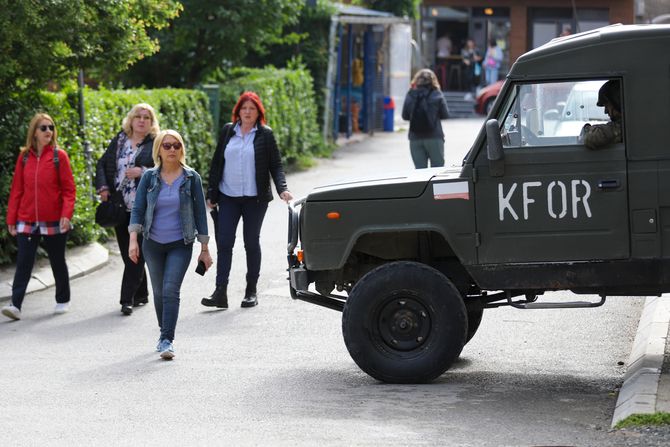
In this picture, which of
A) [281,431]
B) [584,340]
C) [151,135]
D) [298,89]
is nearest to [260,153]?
[151,135]

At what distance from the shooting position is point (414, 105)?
16.8 meters

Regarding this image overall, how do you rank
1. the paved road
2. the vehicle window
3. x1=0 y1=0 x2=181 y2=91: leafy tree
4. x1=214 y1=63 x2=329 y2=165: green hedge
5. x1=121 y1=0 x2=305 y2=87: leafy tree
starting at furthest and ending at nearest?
x1=214 y1=63 x2=329 y2=165: green hedge → x1=121 y1=0 x2=305 y2=87: leafy tree → x1=0 y1=0 x2=181 y2=91: leafy tree → the vehicle window → the paved road

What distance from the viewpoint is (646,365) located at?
28.0 feet

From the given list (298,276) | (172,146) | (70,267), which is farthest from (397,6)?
(298,276)

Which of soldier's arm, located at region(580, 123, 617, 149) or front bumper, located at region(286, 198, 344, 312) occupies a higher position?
soldier's arm, located at region(580, 123, 617, 149)

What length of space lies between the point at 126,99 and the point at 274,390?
885cm

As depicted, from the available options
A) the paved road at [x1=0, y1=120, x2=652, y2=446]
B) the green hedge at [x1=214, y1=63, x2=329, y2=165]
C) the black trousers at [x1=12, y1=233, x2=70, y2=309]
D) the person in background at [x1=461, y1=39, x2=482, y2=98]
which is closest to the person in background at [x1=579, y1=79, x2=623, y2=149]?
the paved road at [x1=0, y1=120, x2=652, y2=446]

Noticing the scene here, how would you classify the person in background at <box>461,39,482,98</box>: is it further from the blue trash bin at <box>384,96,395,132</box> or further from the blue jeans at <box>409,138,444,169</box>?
the blue jeans at <box>409,138,444,169</box>

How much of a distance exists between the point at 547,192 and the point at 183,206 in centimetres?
288

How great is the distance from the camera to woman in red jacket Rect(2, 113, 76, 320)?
461 inches

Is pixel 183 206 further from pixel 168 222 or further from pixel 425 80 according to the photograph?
pixel 425 80

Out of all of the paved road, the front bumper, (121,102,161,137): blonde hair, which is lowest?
the paved road

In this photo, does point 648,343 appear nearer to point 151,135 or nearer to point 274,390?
point 274,390

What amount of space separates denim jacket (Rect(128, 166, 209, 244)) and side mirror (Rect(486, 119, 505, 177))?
247 centimetres
